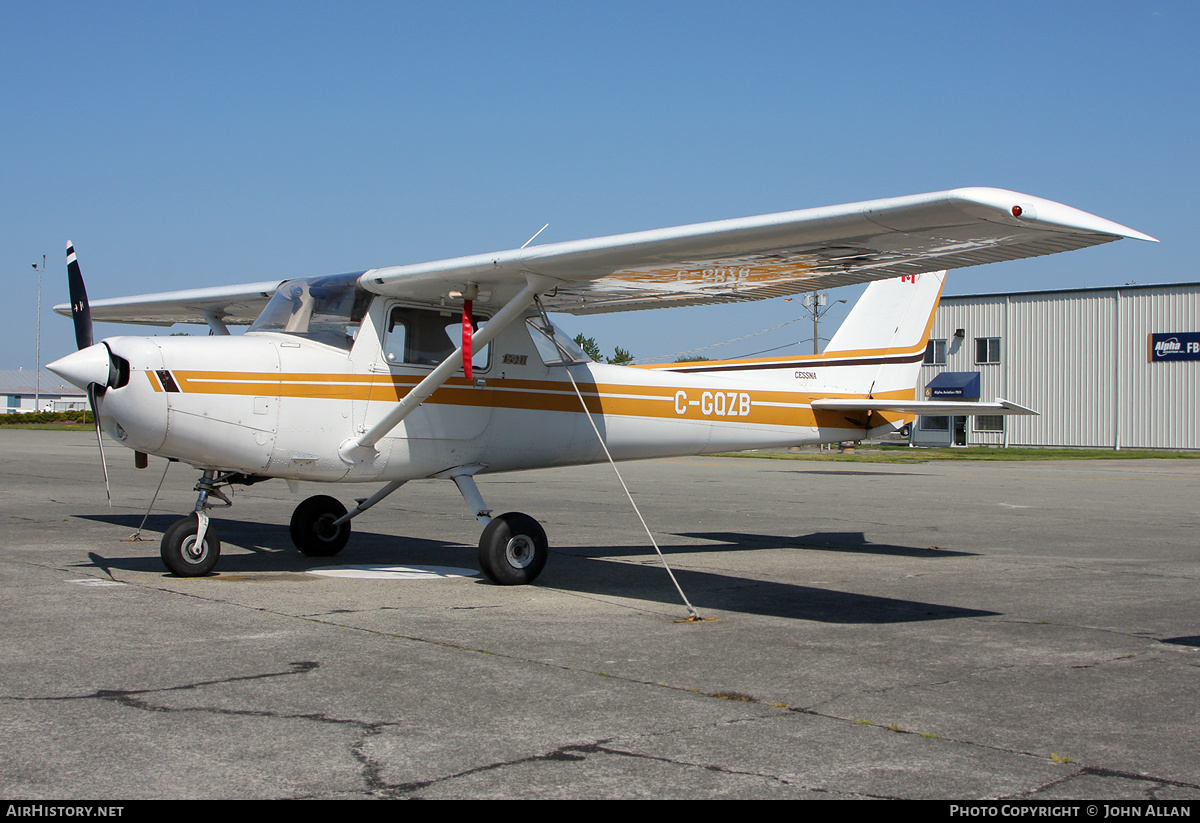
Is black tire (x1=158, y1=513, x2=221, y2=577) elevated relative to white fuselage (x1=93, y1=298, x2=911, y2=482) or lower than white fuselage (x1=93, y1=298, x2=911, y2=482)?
lower

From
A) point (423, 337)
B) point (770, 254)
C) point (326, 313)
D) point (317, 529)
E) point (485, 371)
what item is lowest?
point (317, 529)

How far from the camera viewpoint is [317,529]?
1073cm

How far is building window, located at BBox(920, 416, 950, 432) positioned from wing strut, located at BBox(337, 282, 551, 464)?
4764cm

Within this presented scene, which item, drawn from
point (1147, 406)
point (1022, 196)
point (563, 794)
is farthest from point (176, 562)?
point (1147, 406)

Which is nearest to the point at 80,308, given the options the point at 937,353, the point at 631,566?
the point at 631,566

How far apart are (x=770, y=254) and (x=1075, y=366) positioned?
47.9m

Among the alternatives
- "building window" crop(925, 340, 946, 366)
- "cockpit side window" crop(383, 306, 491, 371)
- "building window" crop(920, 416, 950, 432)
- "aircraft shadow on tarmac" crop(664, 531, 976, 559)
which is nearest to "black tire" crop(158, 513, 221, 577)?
"cockpit side window" crop(383, 306, 491, 371)

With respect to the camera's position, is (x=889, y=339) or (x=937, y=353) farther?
(x=937, y=353)

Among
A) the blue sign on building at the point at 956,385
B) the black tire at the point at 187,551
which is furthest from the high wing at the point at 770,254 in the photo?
the blue sign on building at the point at 956,385

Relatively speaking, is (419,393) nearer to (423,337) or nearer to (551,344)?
(423,337)

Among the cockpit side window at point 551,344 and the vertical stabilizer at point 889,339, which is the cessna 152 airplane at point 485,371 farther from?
the vertical stabilizer at point 889,339

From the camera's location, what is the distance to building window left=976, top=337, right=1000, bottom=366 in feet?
173

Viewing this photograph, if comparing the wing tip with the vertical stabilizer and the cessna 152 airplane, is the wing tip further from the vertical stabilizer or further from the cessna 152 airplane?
the vertical stabilizer

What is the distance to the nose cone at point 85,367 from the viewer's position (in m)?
7.76
